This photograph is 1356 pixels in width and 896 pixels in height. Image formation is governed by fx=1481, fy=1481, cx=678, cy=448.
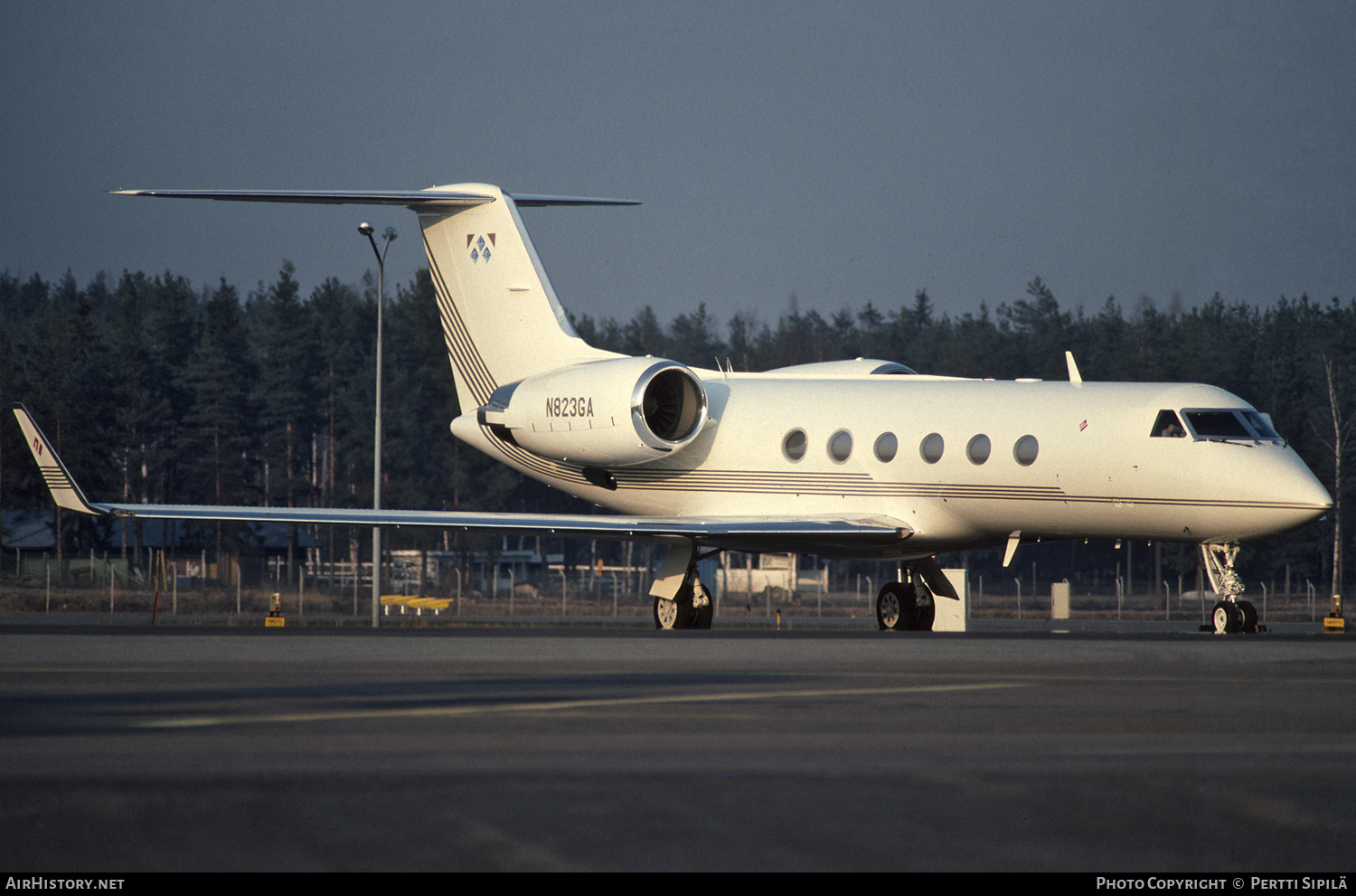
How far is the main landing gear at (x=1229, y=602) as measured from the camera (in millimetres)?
16938

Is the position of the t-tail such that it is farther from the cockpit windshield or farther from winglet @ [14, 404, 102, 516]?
the cockpit windshield

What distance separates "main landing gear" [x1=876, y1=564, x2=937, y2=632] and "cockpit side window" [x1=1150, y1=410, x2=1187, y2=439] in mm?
4682

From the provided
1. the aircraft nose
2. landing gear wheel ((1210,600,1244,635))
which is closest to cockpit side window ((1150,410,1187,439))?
the aircraft nose

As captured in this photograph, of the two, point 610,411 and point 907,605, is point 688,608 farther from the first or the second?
point 907,605

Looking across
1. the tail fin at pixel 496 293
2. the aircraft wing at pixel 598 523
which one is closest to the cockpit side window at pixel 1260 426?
the aircraft wing at pixel 598 523

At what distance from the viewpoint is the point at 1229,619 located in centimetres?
1695

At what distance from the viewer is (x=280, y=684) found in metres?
9.83

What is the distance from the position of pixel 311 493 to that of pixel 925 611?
164ft

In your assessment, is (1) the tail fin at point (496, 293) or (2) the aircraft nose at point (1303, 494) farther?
(1) the tail fin at point (496, 293)

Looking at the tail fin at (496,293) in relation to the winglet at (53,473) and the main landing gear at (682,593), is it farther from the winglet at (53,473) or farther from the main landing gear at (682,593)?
the winglet at (53,473)

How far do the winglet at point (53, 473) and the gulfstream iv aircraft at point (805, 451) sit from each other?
0.05 meters

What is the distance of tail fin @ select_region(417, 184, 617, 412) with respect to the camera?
24875 millimetres
